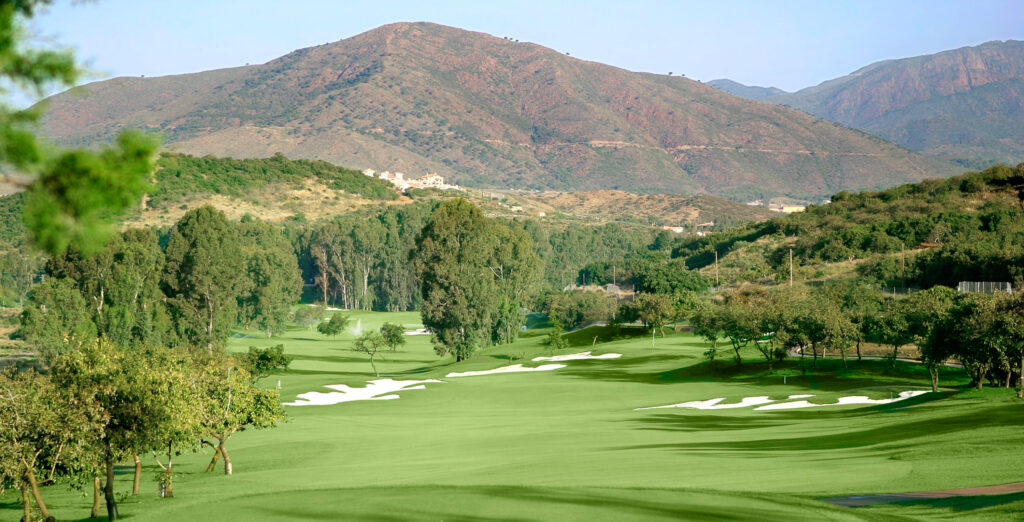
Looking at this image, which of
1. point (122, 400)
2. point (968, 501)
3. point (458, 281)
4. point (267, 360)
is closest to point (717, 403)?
point (968, 501)

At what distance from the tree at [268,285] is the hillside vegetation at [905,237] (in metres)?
55.3

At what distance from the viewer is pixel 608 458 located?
83.6 feet

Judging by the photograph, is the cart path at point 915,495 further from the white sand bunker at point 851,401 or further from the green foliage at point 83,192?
the white sand bunker at point 851,401

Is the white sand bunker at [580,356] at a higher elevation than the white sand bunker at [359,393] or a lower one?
higher

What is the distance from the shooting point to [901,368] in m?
53.6

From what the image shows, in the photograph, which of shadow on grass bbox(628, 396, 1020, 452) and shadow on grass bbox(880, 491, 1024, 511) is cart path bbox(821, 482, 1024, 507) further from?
shadow on grass bbox(628, 396, 1020, 452)

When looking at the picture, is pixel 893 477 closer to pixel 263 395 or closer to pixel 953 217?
pixel 263 395

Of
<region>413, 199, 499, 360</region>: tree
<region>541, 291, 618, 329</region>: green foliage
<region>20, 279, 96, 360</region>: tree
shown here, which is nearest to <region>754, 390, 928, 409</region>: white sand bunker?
<region>413, 199, 499, 360</region>: tree

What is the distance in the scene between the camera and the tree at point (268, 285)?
327 feet

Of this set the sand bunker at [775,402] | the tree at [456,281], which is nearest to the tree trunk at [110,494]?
the sand bunker at [775,402]

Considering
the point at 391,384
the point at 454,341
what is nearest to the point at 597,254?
the point at 454,341

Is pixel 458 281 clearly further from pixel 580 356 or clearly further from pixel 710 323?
pixel 710 323

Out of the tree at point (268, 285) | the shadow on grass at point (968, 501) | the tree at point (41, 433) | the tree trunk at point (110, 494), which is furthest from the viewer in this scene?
the tree at point (268, 285)

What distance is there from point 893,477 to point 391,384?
41921 millimetres
